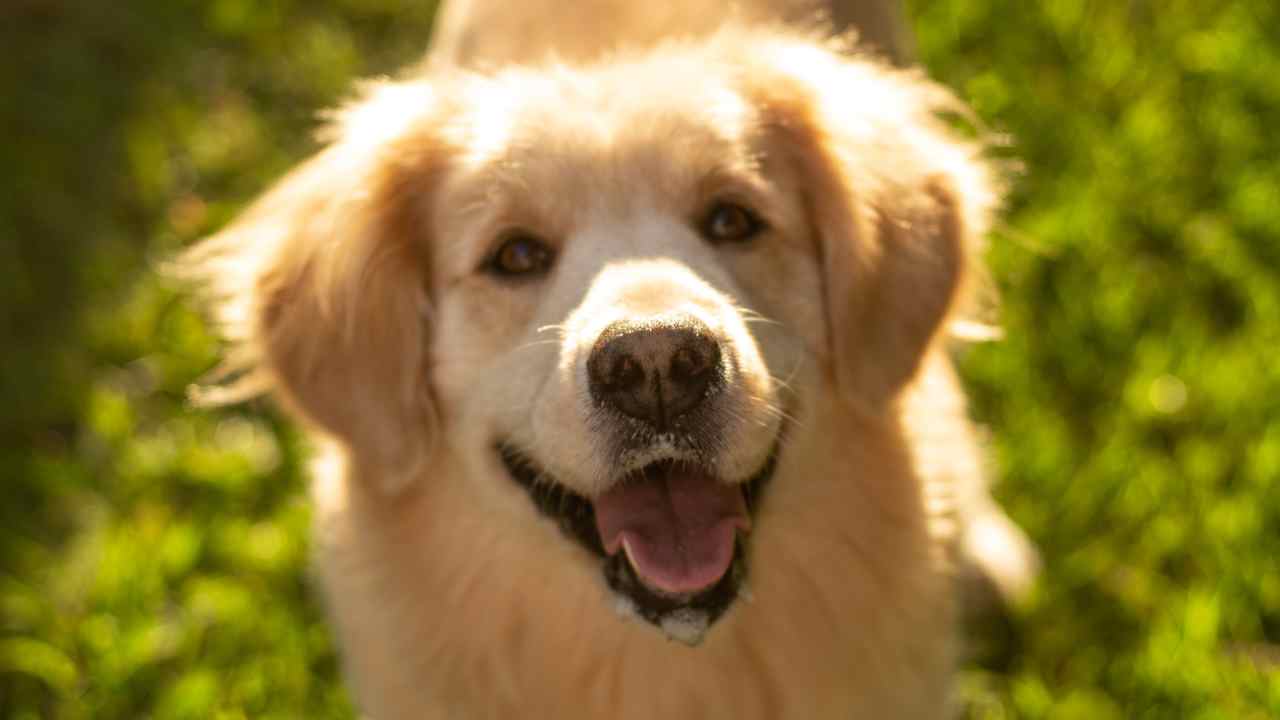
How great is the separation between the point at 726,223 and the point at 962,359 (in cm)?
161

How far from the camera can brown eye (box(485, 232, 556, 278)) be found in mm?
2732

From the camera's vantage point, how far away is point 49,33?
5555 millimetres

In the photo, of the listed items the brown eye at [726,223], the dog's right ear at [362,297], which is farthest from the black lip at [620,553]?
the brown eye at [726,223]

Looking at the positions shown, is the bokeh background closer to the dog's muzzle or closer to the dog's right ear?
the dog's right ear

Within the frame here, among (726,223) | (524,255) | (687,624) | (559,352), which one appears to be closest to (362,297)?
(524,255)

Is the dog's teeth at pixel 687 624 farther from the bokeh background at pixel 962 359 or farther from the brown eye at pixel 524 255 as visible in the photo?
the bokeh background at pixel 962 359

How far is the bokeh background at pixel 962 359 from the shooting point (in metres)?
3.47

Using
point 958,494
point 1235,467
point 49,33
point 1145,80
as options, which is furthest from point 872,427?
point 49,33

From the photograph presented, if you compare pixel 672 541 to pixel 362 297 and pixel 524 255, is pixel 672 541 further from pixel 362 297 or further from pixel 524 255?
pixel 362 297

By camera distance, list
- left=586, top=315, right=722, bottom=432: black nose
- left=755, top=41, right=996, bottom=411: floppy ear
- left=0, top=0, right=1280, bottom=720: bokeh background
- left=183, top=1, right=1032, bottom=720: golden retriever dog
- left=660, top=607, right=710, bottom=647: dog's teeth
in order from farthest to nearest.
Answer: left=0, top=0, right=1280, bottom=720: bokeh background, left=755, top=41, right=996, bottom=411: floppy ear, left=183, top=1, right=1032, bottom=720: golden retriever dog, left=660, top=607, right=710, bottom=647: dog's teeth, left=586, top=315, right=722, bottom=432: black nose

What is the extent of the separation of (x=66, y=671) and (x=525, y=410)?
165 centimetres

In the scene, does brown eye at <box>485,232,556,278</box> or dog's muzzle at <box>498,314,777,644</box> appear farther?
brown eye at <box>485,232,556,278</box>

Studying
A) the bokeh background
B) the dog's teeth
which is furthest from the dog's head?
the bokeh background

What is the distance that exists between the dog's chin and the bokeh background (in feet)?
3.72
